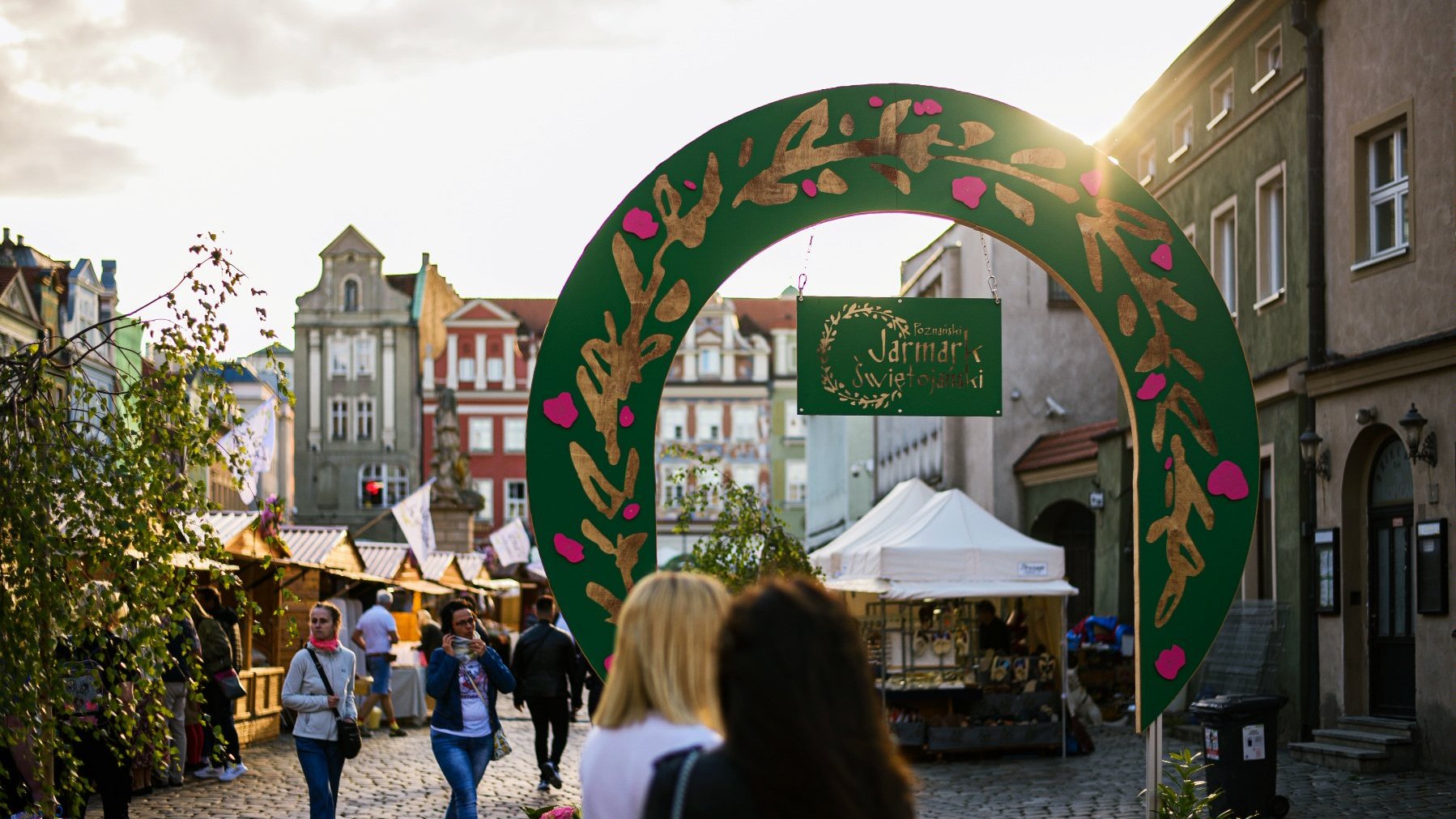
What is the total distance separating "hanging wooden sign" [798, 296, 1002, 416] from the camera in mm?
9391

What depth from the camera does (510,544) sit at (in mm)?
48031

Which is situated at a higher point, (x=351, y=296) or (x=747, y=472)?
(x=351, y=296)

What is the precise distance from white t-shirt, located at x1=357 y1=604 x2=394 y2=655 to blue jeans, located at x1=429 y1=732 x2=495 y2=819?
1286 cm

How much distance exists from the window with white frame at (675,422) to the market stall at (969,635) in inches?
2527

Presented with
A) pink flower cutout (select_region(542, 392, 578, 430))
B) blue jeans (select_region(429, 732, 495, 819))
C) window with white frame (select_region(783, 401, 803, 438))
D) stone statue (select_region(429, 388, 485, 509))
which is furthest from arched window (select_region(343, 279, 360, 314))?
pink flower cutout (select_region(542, 392, 578, 430))

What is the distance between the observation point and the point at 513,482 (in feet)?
273

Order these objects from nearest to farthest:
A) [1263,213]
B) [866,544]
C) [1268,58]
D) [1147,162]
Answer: [866,544], [1268,58], [1263,213], [1147,162]

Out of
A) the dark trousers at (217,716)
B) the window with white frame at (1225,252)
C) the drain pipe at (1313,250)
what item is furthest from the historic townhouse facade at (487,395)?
the drain pipe at (1313,250)

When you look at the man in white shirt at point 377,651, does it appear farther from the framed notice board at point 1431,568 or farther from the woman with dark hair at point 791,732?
the woman with dark hair at point 791,732

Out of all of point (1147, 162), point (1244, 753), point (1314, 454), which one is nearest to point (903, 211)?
point (1244, 753)

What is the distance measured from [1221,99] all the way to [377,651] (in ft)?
41.0

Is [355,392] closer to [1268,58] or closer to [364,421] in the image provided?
[364,421]

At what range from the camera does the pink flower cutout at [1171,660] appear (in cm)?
926

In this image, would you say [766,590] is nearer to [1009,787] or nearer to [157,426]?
[157,426]
